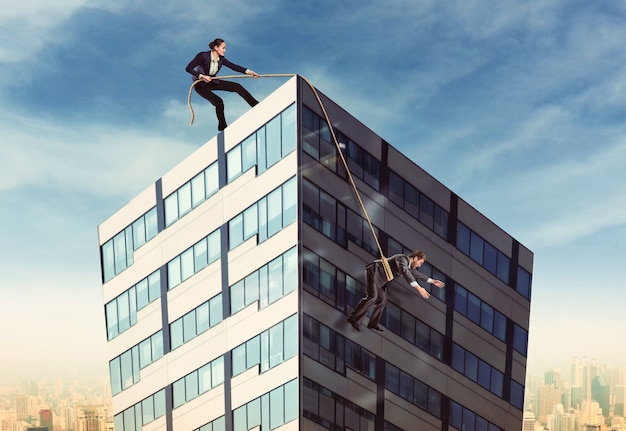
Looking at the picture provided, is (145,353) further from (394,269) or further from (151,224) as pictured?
(394,269)

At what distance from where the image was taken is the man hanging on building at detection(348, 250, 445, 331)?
38.4 meters

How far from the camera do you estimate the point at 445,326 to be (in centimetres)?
4434

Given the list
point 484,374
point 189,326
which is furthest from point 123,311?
point 484,374

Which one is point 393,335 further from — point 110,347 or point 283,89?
point 110,347

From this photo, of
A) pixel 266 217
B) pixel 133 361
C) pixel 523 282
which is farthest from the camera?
pixel 523 282

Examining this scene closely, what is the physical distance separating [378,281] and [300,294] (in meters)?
4.63

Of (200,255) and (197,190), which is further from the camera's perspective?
(197,190)

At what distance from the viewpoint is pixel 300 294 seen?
35938mm

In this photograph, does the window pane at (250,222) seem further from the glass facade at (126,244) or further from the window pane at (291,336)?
the glass facade at (126,244)

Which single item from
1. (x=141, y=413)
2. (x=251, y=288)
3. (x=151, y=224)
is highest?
(x=151, y=224)

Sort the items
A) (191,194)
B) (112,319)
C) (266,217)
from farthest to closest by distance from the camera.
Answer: (112,319)
(191,194)
(266,217)

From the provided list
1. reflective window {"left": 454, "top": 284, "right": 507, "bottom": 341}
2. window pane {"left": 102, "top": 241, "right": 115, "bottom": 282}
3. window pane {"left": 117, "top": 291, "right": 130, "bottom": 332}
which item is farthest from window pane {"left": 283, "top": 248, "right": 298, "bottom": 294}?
window pane {"left": 102, "top": 241, "right": 115, "bottom": 282}

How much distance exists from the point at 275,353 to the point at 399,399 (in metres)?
7.80

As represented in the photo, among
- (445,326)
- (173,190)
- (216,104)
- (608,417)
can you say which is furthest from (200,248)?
(608,417)
